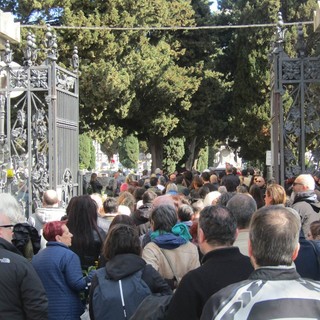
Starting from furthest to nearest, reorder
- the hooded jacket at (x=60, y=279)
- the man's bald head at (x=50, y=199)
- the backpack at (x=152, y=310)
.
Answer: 1. the man's bald head at (x=50, y=199)
2. the hooded jacket at (x=60, y=279)
3. the backpack at (x=152, y=310)

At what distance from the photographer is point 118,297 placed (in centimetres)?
457

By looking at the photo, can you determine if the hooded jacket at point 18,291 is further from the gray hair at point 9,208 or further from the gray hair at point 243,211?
the gray hair at point 243,211

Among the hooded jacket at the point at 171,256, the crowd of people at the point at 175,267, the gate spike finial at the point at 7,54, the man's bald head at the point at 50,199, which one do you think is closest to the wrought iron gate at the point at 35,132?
the gate spike finial at the point at 7,54

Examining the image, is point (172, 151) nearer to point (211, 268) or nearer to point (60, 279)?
point (60, 279)

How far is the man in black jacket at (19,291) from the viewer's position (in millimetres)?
4102

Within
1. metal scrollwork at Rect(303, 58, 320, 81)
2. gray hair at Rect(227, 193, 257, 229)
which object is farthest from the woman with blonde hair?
metal scrollwork at Rect(303, 58, 320, 81)

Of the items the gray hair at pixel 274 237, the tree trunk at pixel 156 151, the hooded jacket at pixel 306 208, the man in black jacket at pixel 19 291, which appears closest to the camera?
the gray hair at pixel 274 237

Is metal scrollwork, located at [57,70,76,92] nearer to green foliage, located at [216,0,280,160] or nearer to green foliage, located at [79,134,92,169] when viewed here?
green foliage, located at [216,0,280,160]

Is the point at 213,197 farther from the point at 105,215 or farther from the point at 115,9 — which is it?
the point at 115,9

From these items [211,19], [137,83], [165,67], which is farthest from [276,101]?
[211,19]

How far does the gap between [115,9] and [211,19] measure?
10456 millimetres

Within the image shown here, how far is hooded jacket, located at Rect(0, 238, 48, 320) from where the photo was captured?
4.10 m

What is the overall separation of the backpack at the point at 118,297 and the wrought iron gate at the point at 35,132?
8286mm

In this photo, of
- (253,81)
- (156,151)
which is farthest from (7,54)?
(156,151)
